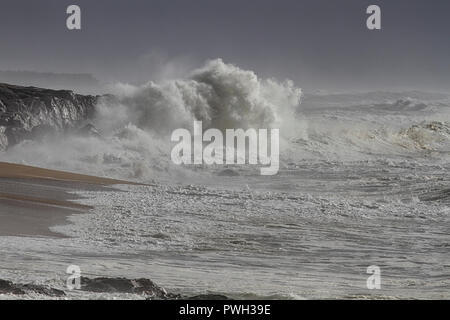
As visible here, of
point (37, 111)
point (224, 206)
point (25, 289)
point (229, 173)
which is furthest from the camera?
point (37, 111)

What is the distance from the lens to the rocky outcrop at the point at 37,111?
3706 cm

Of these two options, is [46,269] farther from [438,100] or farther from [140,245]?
[438,100]

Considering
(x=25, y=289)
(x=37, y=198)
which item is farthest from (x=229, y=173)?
(x=25, y=289)

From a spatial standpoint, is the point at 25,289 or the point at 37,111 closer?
the point at 25,289

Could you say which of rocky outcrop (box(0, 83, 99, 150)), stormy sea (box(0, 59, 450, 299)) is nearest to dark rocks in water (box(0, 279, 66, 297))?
stormy sea (box(0, 59, 450, 299))

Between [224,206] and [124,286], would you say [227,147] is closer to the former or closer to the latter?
[224,206]

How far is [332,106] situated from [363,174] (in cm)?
3827

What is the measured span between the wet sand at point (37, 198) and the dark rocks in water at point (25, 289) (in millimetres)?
4545

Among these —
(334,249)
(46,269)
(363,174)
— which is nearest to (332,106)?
(363,174)

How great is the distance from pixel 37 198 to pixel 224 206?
4.65 meters

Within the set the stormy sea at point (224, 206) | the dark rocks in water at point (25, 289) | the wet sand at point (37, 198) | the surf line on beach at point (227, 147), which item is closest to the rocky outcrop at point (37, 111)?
the stormy sea at point (224, 206)

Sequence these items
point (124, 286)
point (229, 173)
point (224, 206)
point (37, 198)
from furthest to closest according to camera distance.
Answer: point (229, 173) → point (224, 206) → point (37, 198) → point (124, 286)

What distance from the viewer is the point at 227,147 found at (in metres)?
40.0

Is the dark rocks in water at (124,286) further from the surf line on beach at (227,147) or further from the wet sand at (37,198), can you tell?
the surf line on beach at (227,147)
